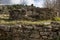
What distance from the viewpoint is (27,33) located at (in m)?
6.11

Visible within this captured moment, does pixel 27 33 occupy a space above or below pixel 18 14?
below

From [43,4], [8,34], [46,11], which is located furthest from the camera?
[43,4]

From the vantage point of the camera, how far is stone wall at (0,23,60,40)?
6098 millimetres

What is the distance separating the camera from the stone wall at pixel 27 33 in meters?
6.10

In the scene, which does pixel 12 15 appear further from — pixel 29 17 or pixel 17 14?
Answer: pixel 29 17

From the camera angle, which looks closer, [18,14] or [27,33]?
[27,33]

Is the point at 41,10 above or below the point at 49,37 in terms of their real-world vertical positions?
above

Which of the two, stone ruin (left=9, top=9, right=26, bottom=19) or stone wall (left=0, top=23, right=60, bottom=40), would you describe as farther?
stone ruin (left=9, top=9, right=26, bottom=19)

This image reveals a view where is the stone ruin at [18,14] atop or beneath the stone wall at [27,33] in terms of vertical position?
atop

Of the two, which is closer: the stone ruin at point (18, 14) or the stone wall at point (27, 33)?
the stone wall at point (27, 33)

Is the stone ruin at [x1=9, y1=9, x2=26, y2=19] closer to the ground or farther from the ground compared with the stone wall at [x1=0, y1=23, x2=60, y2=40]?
farther from the ground

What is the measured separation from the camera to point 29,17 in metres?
8.17

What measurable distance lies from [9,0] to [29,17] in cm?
1151

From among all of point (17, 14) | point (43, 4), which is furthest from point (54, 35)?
point (43, 4)
